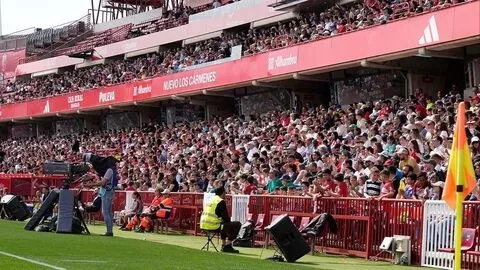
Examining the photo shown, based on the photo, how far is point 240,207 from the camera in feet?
67.6

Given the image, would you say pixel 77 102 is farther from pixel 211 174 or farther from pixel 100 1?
pixel 211 174

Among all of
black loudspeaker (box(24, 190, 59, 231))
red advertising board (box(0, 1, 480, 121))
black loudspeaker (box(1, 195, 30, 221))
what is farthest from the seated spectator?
red advertising board (box(0, 1, 480, 121))

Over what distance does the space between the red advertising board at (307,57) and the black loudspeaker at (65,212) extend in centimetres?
1110

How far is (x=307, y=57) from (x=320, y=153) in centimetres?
916

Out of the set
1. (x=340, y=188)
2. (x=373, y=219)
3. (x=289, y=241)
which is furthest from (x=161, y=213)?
(x=289, y=241)

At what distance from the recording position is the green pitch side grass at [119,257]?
12070 mm

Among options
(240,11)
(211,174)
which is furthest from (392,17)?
(240,11)

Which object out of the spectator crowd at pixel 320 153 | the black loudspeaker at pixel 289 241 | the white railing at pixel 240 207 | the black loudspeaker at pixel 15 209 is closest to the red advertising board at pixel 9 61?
the spectator crowd at pixel 320 153

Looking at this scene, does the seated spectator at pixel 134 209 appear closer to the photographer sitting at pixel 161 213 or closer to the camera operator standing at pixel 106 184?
the photographer sitting at pixel 161 213

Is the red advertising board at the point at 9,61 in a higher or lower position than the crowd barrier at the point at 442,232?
higher

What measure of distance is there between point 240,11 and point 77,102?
44.1 feet

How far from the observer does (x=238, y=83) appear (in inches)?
1404

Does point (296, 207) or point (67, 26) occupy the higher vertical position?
point (67, 26)

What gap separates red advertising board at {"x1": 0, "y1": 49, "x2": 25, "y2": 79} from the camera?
222 feet
